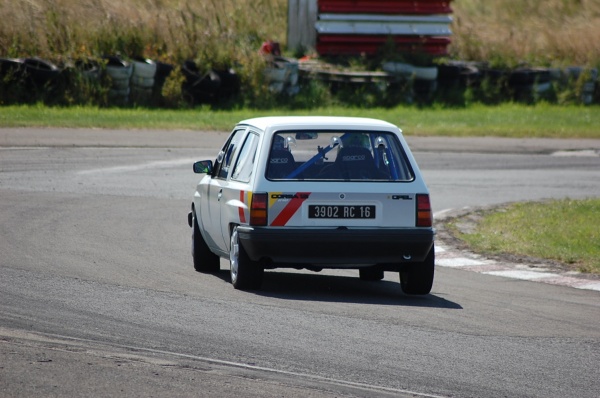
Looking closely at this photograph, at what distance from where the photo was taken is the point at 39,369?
251 inches

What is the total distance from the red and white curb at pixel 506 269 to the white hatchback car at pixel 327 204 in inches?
71.9

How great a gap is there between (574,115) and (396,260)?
2251cm

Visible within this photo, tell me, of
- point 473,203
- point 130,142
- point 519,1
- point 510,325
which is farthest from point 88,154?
point 519,1

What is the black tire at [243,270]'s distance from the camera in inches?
369

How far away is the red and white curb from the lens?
10812 millimetres

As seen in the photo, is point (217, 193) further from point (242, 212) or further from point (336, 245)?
point (336, 245)

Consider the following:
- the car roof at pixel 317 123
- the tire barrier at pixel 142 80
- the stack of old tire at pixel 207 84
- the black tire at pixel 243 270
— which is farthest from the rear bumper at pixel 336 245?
the stack of old tire at pixel 207 84

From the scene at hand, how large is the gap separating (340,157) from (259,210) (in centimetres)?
86

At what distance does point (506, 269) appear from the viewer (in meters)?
11.6

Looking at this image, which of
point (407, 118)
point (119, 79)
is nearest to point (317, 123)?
point (119, 79)

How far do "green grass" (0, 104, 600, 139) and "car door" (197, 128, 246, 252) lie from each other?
13760 mm

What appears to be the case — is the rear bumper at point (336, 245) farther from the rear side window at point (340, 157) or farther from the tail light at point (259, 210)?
the rear side window at point (340, 157)

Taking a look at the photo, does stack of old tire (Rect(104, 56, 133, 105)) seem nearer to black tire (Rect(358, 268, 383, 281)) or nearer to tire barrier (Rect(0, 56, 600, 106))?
tire barrier (Rect(0, 56, 600, 106))

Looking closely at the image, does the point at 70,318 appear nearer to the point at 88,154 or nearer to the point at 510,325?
the point at 510,325
